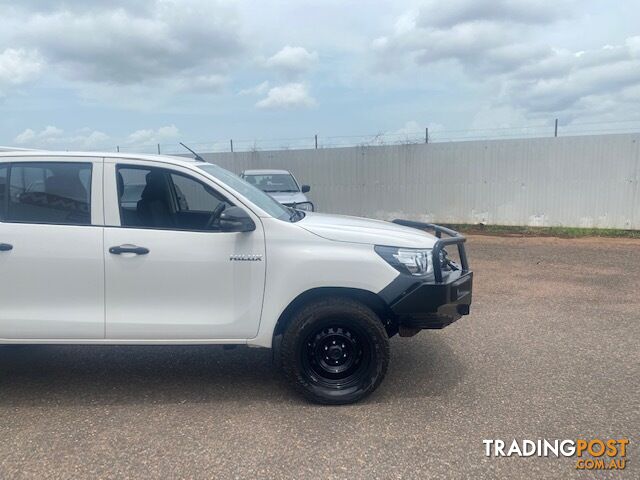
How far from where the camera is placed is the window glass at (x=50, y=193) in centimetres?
377

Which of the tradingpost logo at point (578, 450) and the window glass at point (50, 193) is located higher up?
the window glass at point (50, 193)

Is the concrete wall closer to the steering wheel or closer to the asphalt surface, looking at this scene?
the asphalt surface

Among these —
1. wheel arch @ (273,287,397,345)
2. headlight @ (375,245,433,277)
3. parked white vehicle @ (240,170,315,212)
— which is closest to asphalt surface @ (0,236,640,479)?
wheel arch @ (273,287,397,345)

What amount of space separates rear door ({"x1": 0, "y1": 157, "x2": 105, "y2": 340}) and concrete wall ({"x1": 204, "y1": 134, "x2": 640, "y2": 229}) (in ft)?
39.0

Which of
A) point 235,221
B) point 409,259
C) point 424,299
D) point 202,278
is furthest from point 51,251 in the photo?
point 424,299

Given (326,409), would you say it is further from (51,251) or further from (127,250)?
(51,251)

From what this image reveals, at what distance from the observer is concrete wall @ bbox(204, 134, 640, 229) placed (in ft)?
42.2

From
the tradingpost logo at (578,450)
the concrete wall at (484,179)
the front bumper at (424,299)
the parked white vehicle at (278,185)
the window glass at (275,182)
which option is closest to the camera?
the tradingpost logo at (578,450)

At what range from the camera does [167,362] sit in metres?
4.78

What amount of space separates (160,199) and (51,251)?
86 cm

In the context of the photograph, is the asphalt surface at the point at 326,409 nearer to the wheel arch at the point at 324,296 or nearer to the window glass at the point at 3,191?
the wheel arch at the point at 324,296

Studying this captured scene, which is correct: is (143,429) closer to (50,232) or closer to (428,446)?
(50,232)

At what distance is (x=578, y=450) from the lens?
320 cm

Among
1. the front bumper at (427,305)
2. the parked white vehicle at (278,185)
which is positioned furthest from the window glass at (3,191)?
the parked white vehicle at (278,185)
